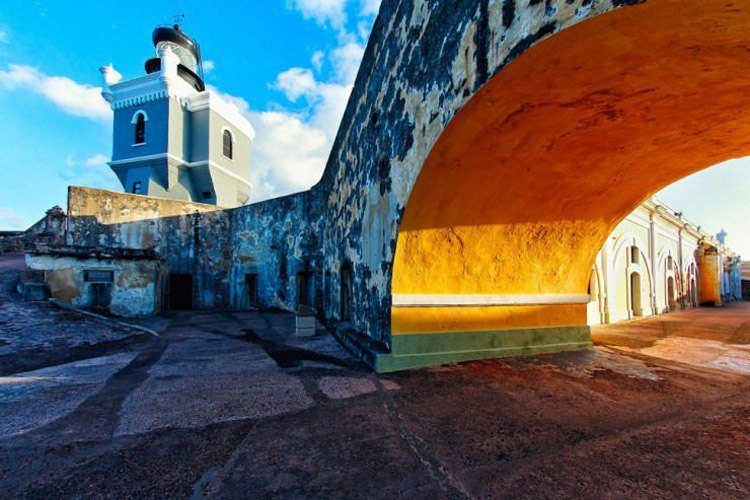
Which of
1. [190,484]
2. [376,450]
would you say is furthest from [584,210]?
[190,484]

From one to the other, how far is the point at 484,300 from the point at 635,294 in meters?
12.9

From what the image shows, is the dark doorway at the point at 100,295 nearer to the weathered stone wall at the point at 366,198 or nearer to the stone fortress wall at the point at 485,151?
the weathered stone wall at the point at 366,198

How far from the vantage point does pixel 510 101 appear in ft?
9.17

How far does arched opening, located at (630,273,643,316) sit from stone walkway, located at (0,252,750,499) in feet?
35.2

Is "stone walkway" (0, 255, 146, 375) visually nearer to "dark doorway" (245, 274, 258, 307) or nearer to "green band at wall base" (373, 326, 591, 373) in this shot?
"green band at wall base" (373, 326, 591, 373)

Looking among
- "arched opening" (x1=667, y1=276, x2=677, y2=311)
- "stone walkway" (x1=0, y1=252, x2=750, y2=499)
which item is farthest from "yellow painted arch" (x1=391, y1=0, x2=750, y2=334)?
"arched opening" (x1=667, y1=276, x2=677, y2=311)

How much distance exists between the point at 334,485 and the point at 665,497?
200 cm

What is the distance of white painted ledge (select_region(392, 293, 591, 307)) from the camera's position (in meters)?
4.50

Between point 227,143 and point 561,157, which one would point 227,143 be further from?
point 561,157

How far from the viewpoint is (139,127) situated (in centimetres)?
1969

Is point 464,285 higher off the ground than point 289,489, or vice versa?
point 464,285

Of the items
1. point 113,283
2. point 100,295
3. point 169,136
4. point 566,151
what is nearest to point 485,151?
point 566,151

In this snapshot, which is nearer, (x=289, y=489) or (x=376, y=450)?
(x=289, y=489)

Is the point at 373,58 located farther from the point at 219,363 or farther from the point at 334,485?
the point at 334,485
